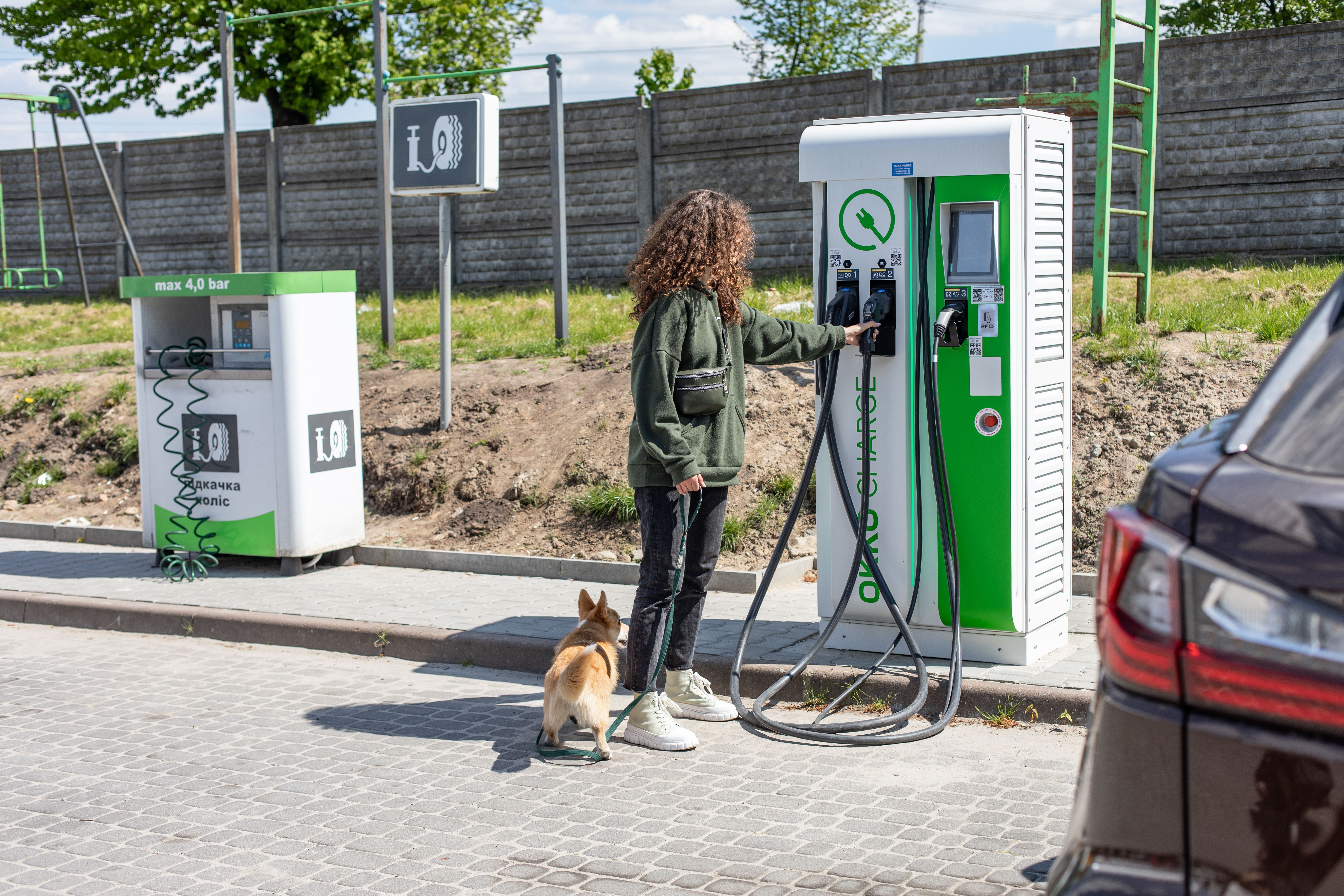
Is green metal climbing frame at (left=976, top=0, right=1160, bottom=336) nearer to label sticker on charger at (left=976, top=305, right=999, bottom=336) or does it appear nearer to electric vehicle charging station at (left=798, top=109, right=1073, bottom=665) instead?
electric vehicle charging station at (left=798, top=109, right=1073, bottom=665)

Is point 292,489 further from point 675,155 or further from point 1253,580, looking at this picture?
point 675,155

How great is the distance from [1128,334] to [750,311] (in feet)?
14.2

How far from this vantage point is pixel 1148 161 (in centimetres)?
1003

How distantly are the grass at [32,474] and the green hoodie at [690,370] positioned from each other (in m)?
8.13

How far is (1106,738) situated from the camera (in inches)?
77.4

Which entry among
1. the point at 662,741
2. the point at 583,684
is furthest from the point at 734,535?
the point at 583,684

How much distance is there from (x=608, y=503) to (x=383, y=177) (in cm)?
530

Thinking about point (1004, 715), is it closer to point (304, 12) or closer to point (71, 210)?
point (304, 12)

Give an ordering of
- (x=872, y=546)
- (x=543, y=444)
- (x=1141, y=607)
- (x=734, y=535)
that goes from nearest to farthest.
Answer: (x=1141, y=607)
(x=872, y=546)
(x=734, y=535)
(x=543, y=444)

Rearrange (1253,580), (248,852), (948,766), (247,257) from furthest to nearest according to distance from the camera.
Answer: (247,257) → (948,766) → (248,852) → (1253,580)

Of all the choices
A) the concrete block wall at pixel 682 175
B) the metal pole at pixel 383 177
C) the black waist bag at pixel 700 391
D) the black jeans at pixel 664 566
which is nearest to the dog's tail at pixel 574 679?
the black jeans at pixel 664 566

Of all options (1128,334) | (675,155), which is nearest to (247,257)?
(675,155)

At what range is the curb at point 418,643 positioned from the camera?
18.2 feet

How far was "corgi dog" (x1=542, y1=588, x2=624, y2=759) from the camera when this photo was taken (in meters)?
5.07
